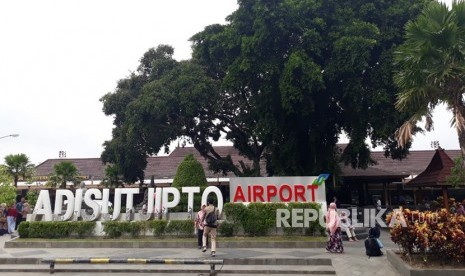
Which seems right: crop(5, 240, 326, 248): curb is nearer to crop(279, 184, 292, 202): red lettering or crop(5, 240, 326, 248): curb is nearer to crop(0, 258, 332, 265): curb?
crop(279, 184, 292, 202): red lettering

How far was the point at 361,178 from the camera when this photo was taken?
29469mm

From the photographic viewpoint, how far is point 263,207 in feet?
51.4

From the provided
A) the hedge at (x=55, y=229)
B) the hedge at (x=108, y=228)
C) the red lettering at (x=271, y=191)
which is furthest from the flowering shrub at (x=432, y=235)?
the hedge at (x=55, y=229)

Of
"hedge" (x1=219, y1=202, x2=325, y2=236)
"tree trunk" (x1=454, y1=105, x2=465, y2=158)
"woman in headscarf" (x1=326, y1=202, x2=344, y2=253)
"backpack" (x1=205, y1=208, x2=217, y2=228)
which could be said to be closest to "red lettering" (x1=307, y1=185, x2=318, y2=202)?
"hedge" (x1=219, y1=202, x2=325, y2=236)

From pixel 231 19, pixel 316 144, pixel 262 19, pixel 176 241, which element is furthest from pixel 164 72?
pixel 176 241

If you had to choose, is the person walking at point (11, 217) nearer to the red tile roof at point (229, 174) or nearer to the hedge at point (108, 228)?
the hedge at point (108, 228)

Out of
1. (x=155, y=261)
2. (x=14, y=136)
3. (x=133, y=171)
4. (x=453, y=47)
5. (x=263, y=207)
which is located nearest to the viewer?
(x=155, y=261)

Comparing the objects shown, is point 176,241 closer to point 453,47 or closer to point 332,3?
point 453,47

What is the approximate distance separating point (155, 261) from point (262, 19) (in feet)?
48.4

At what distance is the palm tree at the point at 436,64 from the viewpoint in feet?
35.6

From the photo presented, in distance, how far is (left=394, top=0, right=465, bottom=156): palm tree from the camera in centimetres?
1084

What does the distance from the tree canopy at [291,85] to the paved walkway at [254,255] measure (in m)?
7.96

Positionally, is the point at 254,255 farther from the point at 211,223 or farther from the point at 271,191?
the point at 271,191

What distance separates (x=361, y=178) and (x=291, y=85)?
1258cm
